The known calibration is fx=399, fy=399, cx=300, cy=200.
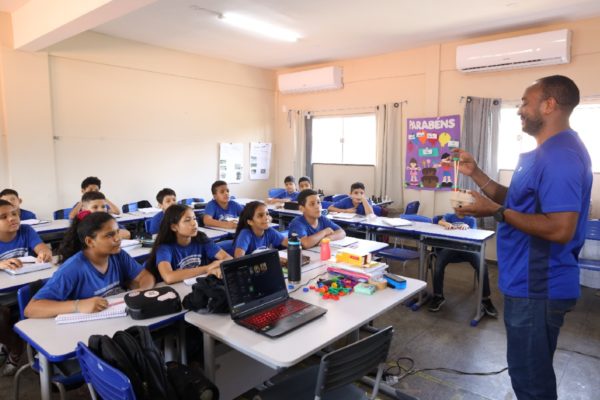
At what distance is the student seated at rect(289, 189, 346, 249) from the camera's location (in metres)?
3.40

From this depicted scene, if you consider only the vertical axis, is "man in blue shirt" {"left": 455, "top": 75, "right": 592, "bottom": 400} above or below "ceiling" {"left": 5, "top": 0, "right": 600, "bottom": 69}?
below

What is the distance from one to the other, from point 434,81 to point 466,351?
13.8ft

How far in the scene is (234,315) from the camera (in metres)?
1.85

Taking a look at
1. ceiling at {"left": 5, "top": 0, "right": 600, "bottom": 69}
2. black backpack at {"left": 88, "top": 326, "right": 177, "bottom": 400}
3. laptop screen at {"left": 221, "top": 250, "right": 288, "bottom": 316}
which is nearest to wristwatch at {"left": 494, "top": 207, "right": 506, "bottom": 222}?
laptop screen at {"left": 221, "top": 250, "right": 288, "bottom": 316}

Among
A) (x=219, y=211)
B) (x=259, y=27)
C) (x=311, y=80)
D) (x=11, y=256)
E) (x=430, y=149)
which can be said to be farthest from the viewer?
(x=311, y=80)

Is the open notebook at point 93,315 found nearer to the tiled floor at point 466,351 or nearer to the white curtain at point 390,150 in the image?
the tiled floor at point 466,351

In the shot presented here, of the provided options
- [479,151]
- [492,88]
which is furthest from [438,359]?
[492,88]

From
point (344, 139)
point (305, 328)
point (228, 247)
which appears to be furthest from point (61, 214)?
point (344, 139)

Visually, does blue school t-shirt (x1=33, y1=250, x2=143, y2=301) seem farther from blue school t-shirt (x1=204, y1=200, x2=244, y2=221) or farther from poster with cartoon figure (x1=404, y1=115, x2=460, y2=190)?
poster with cartoon figure (x1=404, y1=115, x2=460, y2=190)

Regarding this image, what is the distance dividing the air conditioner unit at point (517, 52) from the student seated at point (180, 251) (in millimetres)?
4500

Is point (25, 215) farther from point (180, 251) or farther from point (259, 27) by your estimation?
point (259, 27)

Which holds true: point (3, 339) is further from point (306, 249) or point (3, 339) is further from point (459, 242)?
point (459, 242)

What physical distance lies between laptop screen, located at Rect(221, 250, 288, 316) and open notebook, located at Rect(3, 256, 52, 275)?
175cm

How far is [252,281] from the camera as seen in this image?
77.2 inches
